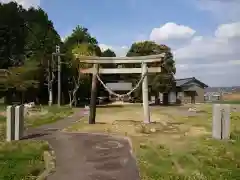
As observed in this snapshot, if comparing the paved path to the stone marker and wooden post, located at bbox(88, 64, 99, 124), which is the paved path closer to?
the stone marker

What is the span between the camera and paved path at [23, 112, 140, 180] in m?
9.00

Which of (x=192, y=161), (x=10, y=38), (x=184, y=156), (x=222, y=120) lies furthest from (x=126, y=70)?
(x=10, y=38)

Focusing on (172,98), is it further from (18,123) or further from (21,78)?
(18,123)

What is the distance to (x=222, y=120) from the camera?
1452 centimetres

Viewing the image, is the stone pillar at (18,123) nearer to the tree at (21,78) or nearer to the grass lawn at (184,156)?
the grass lawn at (184,156)

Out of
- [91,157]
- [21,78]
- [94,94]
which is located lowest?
[91,157]

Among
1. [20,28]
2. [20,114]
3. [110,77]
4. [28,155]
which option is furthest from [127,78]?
[28,155]

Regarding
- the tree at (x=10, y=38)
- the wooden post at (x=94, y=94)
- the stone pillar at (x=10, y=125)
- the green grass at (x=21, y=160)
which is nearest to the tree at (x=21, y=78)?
the tree at (x=10, y=38)

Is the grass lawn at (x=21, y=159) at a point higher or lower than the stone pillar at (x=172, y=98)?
lower

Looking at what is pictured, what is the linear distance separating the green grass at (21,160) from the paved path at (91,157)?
533 mm

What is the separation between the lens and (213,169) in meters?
9.54

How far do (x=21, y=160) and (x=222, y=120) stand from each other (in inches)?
323

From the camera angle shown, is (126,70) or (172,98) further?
(172,98)

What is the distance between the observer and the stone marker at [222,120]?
1437 cm
